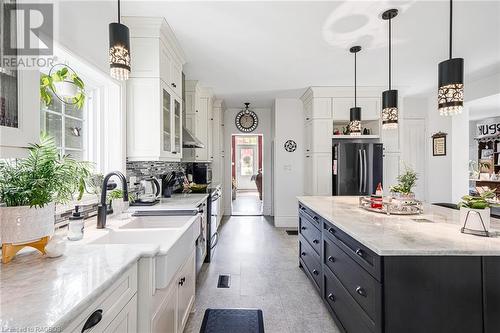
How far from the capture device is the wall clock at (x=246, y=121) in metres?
6.75

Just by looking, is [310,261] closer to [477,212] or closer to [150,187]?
[477,212]

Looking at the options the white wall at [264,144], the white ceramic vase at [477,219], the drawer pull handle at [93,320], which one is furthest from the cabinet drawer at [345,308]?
the white wall at [264,144]

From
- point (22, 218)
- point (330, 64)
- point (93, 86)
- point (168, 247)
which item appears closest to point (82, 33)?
point (93, 86)

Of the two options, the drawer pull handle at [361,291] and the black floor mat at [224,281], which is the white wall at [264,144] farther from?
the drawer pull handle at [361,291]

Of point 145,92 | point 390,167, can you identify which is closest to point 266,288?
point 145,92

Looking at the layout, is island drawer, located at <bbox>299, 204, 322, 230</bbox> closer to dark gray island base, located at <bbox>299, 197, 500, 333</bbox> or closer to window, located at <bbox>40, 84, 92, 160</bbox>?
dark gray island base, located at <bbox>299, 197, 500, 333</bbox>

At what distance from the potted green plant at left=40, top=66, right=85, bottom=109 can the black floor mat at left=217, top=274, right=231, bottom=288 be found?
2.26 m

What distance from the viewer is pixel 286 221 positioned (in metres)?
5.74

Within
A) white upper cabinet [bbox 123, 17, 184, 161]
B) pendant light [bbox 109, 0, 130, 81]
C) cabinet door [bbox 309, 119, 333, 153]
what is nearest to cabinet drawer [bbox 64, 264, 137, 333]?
pendant light [bbox 109, 0, 130, 81]

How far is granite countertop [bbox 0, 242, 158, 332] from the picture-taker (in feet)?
2.26

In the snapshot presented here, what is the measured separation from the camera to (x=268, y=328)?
84.4 inches

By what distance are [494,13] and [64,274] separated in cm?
400

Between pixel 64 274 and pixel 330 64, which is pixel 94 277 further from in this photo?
pixel 330 64

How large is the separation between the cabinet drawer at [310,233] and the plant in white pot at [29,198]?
2110 millimetres
